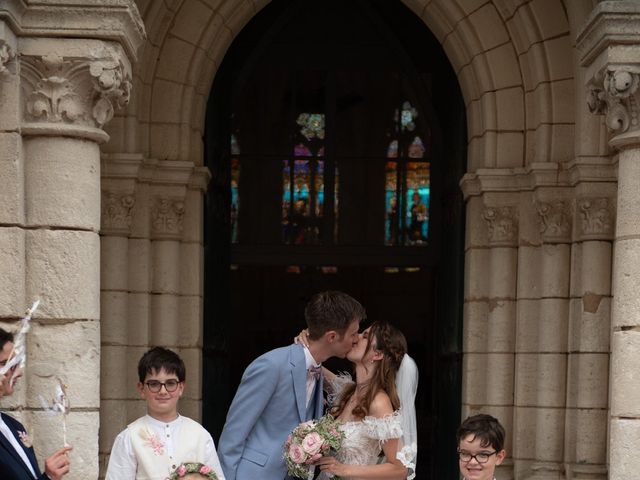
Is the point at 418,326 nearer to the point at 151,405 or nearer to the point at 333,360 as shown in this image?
the point at 333,360

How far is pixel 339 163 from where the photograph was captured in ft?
37.9

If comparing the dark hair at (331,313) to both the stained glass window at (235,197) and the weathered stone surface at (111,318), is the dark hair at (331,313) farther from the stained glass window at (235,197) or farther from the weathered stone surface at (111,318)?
the stained glass window at (235,197)

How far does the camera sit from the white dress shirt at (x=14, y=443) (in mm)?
4355

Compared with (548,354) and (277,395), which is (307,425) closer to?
(277,395)

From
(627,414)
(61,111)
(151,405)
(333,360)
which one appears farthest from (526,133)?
(333,360)

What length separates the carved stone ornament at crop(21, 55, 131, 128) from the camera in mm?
5609

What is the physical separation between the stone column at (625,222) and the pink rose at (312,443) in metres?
1.84

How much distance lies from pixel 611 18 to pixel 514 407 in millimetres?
3412

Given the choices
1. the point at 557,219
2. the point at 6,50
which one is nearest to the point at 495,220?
the point at 557,219

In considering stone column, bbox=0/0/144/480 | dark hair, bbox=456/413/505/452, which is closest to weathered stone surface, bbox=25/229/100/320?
stone column, bbox=0/0/144/480

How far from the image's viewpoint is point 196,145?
8719 mm

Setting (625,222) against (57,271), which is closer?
(57,271)

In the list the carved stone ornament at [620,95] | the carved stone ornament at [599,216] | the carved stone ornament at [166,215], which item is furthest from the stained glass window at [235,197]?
the carved stone ornament at [620,95]

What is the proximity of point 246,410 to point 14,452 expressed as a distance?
1.12 metres
